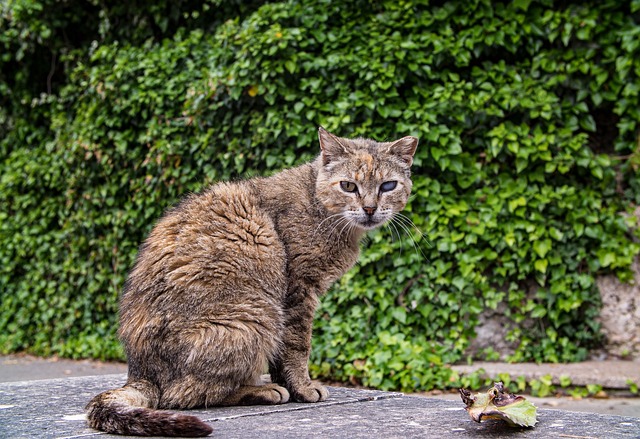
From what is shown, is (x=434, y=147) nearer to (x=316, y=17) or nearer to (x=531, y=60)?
(x=531, y=60)

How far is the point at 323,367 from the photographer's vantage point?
5.76m

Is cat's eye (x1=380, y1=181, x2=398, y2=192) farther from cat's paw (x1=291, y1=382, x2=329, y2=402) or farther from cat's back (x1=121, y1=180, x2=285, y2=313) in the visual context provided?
cat's paw (x1=291, y1=382, x2=329, y2=402)

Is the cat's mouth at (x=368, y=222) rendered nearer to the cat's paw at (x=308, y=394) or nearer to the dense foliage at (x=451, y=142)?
the cat's paw at (x=308, y=394)

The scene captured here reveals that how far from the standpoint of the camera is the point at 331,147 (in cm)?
367

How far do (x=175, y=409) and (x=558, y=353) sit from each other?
3712 millimetres

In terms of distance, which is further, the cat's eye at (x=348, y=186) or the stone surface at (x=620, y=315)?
the stone surface at (x=620, y=315)

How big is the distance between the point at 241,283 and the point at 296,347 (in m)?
0.47

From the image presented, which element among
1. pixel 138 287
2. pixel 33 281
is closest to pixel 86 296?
pixel 33 281

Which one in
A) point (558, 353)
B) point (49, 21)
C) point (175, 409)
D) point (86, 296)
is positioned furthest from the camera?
point (49, 21)

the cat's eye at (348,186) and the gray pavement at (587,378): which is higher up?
the cat's eye at (348,186)

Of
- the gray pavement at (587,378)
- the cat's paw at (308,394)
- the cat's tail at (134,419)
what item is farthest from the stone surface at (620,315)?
the cat's tail at (134,419)

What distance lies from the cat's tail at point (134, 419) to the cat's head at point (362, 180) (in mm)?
1446

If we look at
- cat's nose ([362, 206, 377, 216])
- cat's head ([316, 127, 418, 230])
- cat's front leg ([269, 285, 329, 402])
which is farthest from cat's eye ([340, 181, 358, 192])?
cat's front leg ([269, 285, 329, 402])

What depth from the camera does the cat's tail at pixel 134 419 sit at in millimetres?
2369
